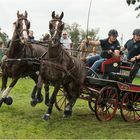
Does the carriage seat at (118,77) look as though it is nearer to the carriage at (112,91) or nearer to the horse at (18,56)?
the carriage at (112,91)

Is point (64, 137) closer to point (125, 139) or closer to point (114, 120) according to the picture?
point (125, 139)

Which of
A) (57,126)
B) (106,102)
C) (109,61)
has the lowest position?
(57,126)

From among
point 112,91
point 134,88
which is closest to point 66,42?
point 134,88

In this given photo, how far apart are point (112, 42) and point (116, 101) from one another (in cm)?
152

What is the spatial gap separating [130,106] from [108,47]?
5.03 ft

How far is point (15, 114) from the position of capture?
1131 centimetres

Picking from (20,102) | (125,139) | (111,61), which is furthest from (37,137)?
(20,102)

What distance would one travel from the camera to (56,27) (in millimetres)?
10344

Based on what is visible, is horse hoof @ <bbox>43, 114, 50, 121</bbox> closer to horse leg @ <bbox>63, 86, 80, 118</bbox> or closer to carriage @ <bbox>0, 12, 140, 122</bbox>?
carriage @ <bbox>0, 12, 140, 122</bbox>

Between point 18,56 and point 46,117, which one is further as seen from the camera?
point 18,56

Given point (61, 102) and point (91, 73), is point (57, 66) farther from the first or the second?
point (61, 102)

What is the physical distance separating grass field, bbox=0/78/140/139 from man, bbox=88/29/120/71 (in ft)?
4.51

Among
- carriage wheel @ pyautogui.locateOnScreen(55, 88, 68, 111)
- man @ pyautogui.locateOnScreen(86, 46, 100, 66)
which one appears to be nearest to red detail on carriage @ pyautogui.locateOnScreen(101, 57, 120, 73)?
man @ pyautogui.locateOnScreen(86, 46, 100, 66)

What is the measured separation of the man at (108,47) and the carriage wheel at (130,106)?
0.99m
